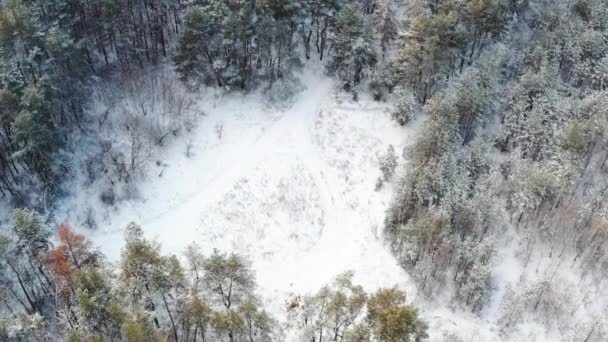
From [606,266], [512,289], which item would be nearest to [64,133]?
A: [512,289]

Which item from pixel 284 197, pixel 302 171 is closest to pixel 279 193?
pixel 284 197

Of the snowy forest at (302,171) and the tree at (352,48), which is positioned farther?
the tree at (352,48)

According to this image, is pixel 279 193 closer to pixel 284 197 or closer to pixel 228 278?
pixel 284 197

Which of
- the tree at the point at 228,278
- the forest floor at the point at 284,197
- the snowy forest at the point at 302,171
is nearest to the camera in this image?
the tree at the point at 228,278

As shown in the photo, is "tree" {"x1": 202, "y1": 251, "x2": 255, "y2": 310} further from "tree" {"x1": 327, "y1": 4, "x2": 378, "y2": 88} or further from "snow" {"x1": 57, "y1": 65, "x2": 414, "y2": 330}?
"tree" {"x1": 327, "y1": 4, "x2": 378, "y2": 88}

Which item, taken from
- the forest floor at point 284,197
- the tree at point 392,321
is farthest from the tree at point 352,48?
the tree at point 392,321

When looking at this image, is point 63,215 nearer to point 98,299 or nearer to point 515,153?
point 98,299

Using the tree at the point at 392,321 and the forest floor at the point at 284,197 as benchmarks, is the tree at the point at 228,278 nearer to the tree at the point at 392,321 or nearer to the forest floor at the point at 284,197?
the forest floor at the point at 284,197
